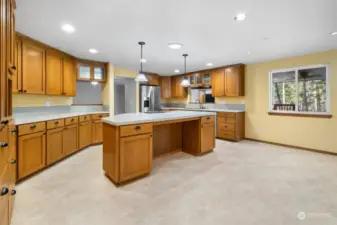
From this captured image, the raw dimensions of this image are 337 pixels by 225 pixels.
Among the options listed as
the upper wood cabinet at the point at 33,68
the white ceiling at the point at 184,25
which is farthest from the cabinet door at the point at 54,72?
the white ceiling at the point at 184,25

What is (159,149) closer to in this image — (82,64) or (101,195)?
(101,195)

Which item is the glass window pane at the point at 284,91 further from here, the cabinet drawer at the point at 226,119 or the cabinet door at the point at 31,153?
the cabinet door at the point at 31,153

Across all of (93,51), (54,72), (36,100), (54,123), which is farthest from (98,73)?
(54,123)

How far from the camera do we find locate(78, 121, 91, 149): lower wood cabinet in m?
3.97

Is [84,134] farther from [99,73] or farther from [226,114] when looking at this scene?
[226,114]

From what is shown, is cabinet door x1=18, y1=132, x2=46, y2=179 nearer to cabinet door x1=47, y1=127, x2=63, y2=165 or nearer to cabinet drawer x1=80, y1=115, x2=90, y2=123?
cabinet door x1=47, y1=127, x2=63, y2=165

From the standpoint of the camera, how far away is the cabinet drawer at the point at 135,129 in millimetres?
2381

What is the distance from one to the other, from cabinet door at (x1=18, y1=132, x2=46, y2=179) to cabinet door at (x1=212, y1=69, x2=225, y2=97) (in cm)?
461

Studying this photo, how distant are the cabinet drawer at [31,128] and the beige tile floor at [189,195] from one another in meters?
0.70

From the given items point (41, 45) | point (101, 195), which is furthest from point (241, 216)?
point (41, 45)

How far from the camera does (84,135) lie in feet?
13.5

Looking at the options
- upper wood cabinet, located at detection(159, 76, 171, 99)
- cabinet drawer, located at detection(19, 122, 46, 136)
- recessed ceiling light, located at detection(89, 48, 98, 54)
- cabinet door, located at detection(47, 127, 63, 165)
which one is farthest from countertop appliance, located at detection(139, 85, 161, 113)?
cabinet drawer, located at detection(19, 122, 46, 136)

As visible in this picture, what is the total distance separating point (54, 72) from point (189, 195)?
11.4 feet

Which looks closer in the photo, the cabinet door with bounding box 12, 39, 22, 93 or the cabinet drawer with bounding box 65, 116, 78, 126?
the cabinet door with bounding box 12, 39, 22, 93
